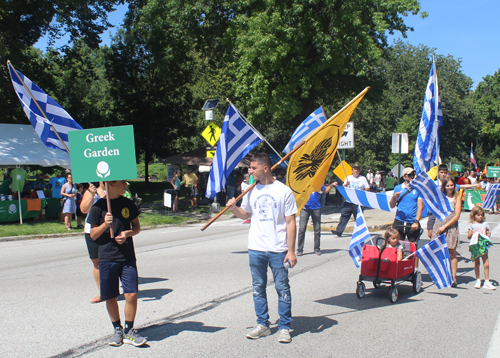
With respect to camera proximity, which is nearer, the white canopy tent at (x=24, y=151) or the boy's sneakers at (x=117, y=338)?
the boy's sneakers at (x=117, y=338)

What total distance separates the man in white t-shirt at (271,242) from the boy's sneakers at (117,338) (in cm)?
129

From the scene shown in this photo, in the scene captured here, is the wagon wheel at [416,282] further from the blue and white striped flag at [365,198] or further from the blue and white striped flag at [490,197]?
the blue and white striped flag at [490,197]

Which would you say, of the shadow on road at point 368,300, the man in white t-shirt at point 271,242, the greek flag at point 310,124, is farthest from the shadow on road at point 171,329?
the greek flag at point 310,124

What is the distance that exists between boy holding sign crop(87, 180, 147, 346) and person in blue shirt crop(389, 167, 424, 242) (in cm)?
508

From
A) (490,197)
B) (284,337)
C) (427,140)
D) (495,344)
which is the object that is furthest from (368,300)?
(490,197)

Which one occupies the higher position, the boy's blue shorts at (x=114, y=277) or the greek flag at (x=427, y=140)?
the greek flag at (x=427, y=140)

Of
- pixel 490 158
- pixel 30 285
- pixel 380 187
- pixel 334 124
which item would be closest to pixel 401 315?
pixel 334 124

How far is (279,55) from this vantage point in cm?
2062

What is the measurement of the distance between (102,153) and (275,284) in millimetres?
2225

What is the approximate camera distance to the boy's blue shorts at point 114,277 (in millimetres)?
4488

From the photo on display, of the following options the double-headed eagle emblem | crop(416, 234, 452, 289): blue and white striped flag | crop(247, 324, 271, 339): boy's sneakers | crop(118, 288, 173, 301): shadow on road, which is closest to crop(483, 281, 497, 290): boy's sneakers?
crop(416, 234, 452, 289): blue and white striped flag

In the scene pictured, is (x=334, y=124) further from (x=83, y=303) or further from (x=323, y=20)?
(x=323, y=20)

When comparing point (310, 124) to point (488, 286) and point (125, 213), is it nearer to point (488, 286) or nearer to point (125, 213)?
point (488, 286)

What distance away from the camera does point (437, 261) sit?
669cm
